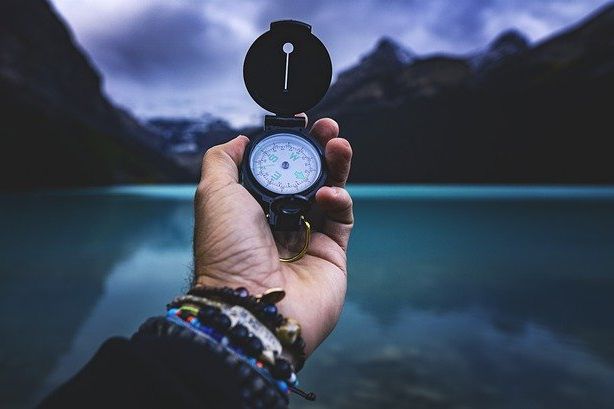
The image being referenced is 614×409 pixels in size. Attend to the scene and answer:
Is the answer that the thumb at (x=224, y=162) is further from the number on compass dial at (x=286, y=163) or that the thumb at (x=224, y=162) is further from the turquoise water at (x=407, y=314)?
the turquoise water at (x=407, y=314)

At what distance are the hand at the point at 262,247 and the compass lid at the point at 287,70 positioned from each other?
0.31m

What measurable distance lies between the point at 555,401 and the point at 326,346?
3746 millimetres

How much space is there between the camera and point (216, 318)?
4.33 ft

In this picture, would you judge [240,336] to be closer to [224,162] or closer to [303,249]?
[303,249]

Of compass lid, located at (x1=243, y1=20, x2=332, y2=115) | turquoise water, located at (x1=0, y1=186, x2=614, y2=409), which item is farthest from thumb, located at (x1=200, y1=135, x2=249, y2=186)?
turquoise water, located at (x1=0, y1=186, x2=614, y2=409)

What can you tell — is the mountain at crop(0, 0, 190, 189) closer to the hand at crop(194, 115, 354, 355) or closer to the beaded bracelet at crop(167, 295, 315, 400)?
the hand at crop(194, 115, 354, 355)

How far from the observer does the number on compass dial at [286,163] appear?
7.95 feet

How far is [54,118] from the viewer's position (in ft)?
370

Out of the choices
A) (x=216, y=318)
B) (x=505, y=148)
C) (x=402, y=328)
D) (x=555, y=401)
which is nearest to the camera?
(x=216, y=318)

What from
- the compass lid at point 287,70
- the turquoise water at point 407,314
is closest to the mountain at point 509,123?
the turquoise water at point 407,314

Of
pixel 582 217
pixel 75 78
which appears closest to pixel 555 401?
pixel 582 217

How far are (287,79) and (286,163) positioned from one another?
1.50ft

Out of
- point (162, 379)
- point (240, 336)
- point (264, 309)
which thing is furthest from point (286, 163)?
point (162, 379)

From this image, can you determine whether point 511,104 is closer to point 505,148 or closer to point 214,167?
point 505,148
